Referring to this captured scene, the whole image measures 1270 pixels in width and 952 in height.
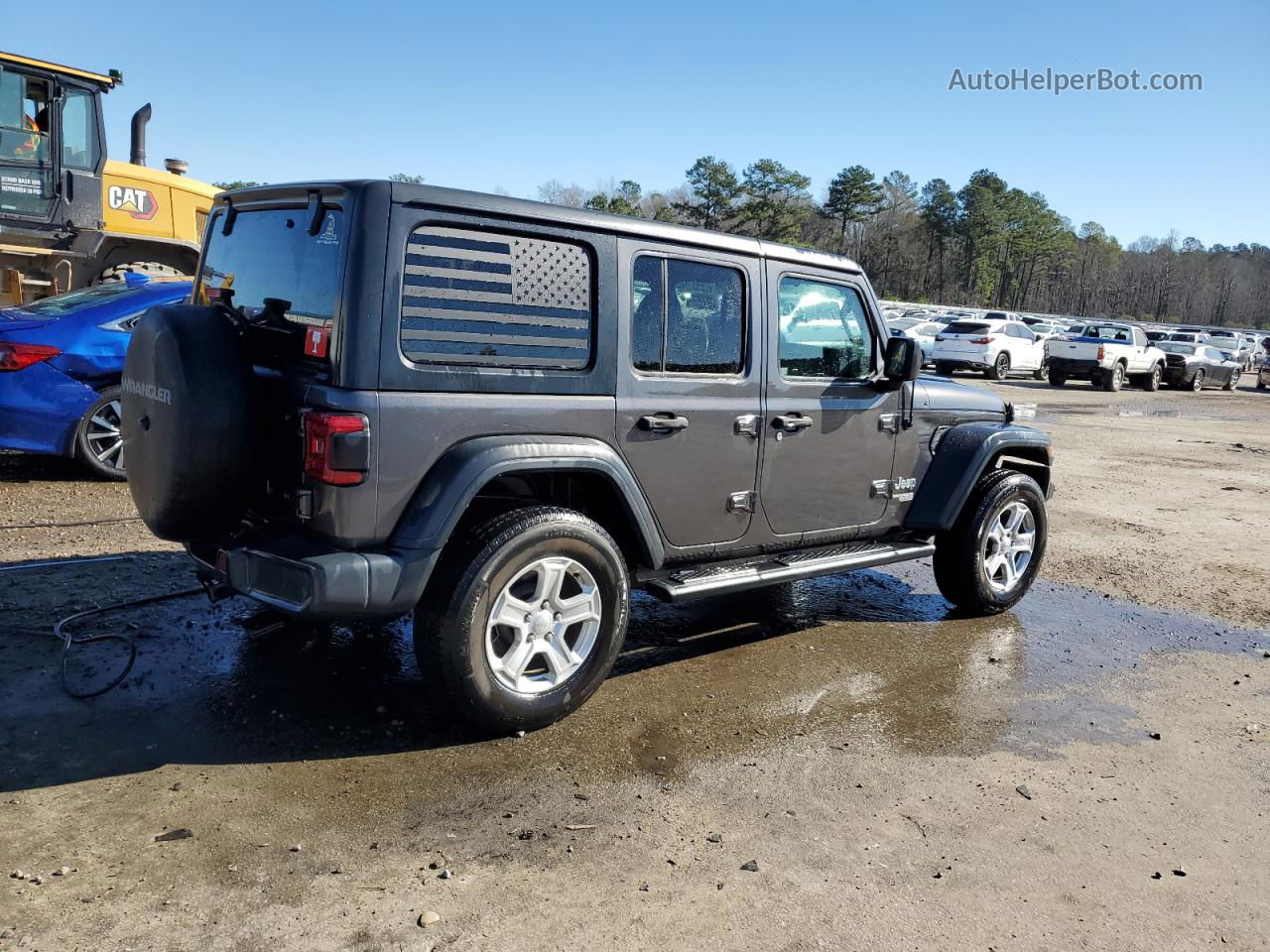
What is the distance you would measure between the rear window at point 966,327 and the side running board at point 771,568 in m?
22.9

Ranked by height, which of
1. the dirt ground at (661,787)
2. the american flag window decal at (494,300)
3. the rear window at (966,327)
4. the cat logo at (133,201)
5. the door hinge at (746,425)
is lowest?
the dirt ground at (661,787)

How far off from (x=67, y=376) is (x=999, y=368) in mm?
24965

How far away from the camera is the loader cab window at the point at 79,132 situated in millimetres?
10984

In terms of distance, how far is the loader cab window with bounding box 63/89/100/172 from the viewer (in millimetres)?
10984

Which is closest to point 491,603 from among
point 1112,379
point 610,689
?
point 610,689

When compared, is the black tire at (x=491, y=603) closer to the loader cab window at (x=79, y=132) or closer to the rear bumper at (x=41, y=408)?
the rear bumper at (x=41, y=408)

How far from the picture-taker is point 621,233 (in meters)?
4.14

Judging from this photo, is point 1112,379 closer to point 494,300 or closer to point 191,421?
point 494,300

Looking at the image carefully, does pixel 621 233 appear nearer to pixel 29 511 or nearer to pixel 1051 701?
pixel 1051 701

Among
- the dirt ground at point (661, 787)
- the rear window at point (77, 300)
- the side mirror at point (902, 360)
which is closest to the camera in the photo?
the dirt ground at point (661, 787)

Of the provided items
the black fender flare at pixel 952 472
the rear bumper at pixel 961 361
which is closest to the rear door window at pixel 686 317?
the black fender flare at pixel 952 472

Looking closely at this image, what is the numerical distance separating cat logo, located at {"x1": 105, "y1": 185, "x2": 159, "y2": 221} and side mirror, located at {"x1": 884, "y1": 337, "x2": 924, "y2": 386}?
10251 mm

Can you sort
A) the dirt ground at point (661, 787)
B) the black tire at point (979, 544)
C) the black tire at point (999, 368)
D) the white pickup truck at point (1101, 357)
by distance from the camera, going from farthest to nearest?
the black tire at point (999, 368), the white pickup truck at point (1101, 357), the black tire at point (979, 544), the dirt ground at point (661, 787)

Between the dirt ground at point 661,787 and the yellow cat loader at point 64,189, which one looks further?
the yellow cat loader at point 64,189
